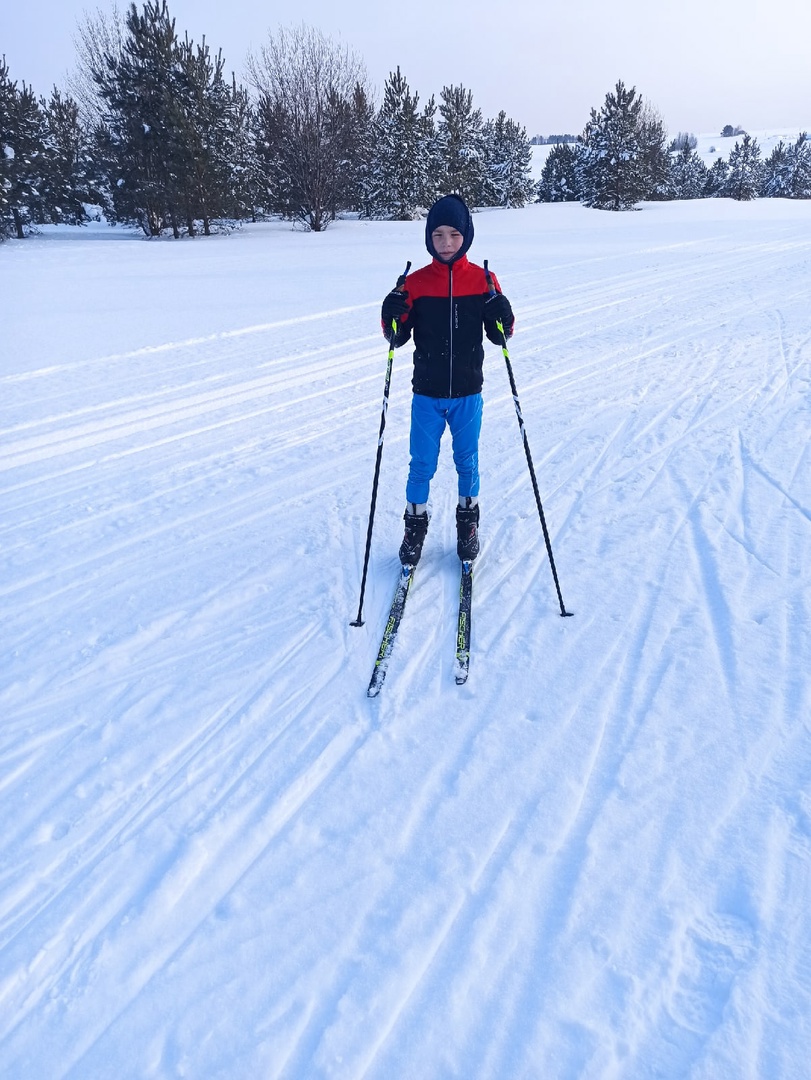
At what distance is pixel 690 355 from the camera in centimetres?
824

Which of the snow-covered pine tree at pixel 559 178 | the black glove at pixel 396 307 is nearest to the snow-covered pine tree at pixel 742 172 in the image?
the snow-covered pine tree at pixel 559 178

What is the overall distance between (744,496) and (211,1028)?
4688 millimetres

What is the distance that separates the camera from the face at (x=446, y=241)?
3441mm

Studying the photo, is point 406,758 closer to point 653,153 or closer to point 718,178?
point 653,153

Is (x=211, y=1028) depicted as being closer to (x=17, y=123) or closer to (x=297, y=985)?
(x=297, y=985)

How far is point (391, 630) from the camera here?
3.58 m

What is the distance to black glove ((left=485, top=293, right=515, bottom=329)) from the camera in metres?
3.59

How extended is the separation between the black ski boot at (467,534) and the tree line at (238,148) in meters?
30.9

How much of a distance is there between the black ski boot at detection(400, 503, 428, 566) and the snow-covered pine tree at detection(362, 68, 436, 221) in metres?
35.1

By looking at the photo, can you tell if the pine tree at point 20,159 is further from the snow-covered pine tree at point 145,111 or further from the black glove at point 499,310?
the black glove at point 499,310

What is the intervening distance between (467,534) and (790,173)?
81780 mm

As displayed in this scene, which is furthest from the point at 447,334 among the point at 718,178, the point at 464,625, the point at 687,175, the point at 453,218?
the point at 718,178

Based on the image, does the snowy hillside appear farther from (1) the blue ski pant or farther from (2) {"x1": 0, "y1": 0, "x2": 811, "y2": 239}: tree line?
(1) the blue ski pant

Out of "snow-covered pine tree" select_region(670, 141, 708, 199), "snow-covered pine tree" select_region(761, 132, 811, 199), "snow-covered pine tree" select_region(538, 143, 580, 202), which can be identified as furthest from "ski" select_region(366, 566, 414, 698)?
"snow-covered pine tree" select_region(761, 132, 811, 199)
